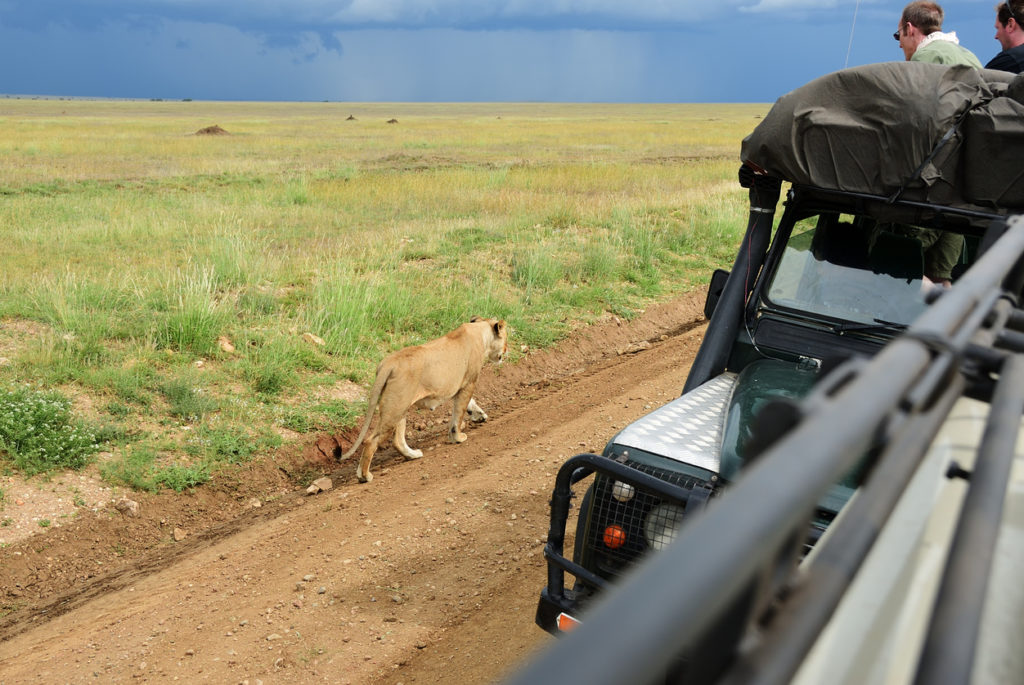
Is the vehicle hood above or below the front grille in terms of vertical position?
above

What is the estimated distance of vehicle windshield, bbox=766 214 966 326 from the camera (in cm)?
412

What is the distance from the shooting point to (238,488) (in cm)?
613

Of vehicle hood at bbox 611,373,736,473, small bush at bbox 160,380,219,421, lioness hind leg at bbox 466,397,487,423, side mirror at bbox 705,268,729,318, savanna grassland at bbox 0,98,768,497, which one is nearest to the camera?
vehicle hood at bbox 611,373,736,473

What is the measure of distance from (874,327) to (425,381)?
320 centimetres

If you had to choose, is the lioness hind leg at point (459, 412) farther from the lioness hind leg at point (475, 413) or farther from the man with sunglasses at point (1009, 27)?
the man with sunglasses at point (1009, 27)

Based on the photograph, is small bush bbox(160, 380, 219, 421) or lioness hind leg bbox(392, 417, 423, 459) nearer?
lioness hind leg bbox(392, 417, 423, 459)

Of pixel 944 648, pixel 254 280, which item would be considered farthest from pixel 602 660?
pixel 254 280

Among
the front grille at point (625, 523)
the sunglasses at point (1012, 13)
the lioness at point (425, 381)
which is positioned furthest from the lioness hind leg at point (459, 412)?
the sunglasses at point (1012, 13)

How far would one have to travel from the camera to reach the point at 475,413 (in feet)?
24.2

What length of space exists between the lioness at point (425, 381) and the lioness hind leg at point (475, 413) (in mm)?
320

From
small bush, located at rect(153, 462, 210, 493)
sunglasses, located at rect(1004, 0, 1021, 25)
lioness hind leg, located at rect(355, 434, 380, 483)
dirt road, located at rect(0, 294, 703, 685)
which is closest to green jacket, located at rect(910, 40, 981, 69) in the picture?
sunglasses, located at rect(1004, 0, 1021, 25)

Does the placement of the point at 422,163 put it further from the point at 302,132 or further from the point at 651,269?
the point at 302,132

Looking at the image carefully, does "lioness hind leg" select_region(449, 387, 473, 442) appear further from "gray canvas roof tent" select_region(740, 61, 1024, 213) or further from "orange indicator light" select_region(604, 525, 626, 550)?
"orange indicator light" select_region(604, 525, 626, 550)

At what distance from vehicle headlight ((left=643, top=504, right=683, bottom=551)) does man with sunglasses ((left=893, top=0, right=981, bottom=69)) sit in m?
3.63
